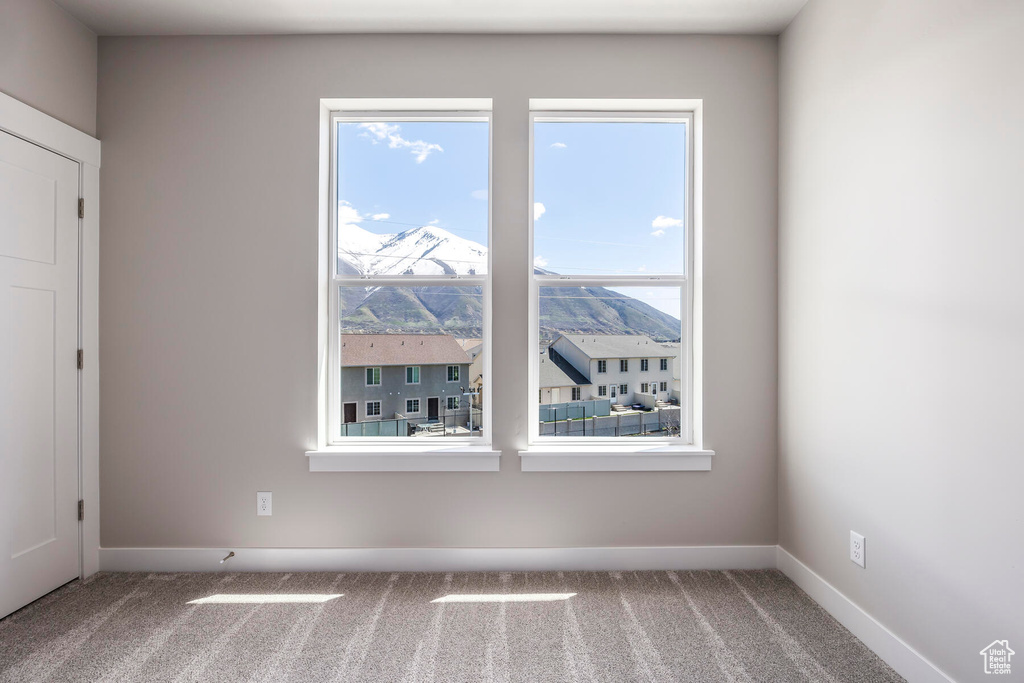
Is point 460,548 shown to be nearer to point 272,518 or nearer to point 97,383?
point 272,518

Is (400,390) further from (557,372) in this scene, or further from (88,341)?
(88,341)

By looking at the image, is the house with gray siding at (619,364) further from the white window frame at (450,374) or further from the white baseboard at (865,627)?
the white baseboard at (865,627)

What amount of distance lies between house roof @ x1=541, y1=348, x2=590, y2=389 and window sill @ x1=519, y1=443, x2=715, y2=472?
38 centimetres

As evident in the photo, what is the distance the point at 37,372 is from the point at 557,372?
2.46 meters

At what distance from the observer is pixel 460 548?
2.68m

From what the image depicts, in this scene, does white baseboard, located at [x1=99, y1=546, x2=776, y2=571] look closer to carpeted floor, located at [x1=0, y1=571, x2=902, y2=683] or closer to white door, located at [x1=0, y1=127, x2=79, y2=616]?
carpeted floor, located at [x1=0, y1=571, x2=902, y2=683]

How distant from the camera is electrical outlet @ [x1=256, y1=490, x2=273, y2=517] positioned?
8.81 ft

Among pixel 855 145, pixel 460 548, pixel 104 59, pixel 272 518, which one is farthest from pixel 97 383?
pixel 855 145

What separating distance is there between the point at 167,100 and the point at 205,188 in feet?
1.62

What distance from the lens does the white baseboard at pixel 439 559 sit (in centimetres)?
267

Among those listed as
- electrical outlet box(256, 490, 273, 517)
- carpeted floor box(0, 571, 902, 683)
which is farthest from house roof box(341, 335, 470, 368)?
carpeted floor box(0, 571, 902, 683)

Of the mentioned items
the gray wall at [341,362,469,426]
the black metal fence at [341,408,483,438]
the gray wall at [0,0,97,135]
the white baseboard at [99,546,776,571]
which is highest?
the gray wall at [0,0,97,135]

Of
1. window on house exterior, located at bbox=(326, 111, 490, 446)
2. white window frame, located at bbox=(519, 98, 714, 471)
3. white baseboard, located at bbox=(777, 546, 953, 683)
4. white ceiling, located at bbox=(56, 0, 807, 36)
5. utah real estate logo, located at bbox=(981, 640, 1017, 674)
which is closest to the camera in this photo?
utah real estate logo, located at bbox=(981, 640, 1017, 674)

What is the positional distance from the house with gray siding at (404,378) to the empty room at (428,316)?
0.05 feet
